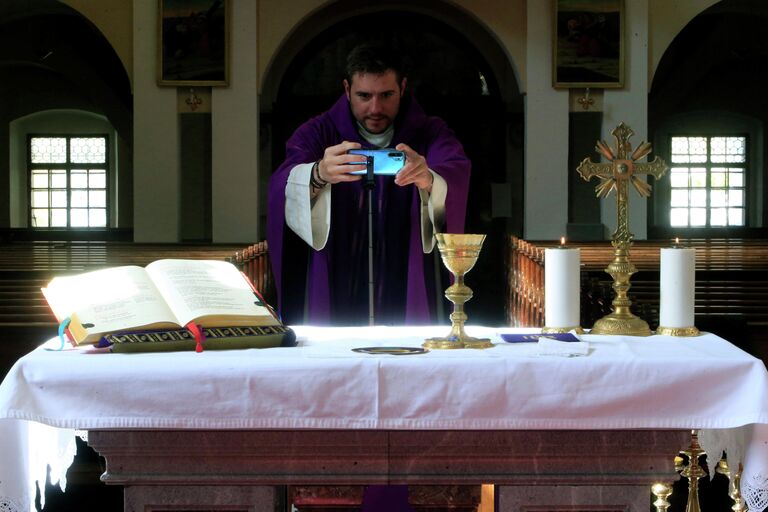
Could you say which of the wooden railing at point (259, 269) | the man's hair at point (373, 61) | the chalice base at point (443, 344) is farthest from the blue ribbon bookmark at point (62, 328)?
the wooden railing at point (259, 269)

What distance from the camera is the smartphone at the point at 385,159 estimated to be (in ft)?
12.1

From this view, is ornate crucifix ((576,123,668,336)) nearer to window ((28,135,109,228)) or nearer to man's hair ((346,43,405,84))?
man's hair ((346,43,405,84))

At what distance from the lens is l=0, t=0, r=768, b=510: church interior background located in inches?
514

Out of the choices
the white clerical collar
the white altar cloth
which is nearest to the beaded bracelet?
the white clerical collar

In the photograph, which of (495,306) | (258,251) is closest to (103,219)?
(495,306)

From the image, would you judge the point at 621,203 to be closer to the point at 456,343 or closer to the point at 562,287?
the point at 562,287

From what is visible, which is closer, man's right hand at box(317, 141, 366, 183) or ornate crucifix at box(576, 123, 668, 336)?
ornate crucifix at box(576, 123, 668, 336)

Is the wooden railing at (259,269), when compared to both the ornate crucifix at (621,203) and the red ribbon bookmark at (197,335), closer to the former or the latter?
the ornate crucifix at (621,203)

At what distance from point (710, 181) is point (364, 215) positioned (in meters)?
16.7

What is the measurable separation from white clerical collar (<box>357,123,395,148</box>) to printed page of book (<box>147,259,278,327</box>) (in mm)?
1756

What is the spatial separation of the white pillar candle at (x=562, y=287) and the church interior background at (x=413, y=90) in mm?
8810

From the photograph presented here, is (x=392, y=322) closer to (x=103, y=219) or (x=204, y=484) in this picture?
(x=204, y=484)

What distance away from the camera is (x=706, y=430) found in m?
2.78

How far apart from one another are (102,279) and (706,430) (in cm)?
161
